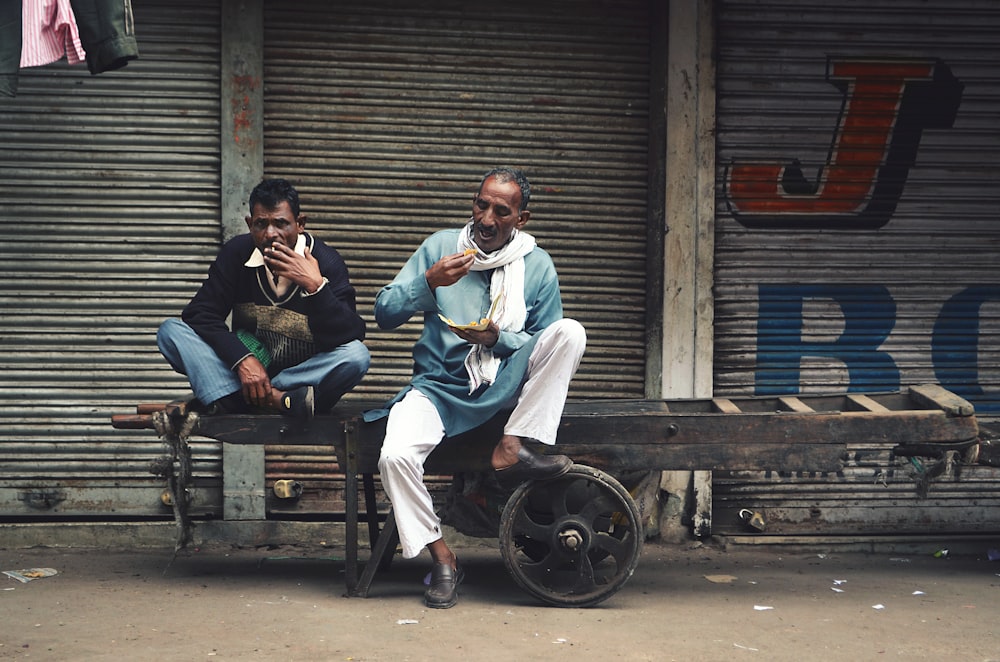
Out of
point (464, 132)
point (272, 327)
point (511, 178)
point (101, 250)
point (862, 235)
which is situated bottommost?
point (272, 327)

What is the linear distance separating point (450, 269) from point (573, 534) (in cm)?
120

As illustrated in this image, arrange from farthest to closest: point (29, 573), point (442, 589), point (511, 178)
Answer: point (29, 573) < point (511, 178) < point (442, 589)

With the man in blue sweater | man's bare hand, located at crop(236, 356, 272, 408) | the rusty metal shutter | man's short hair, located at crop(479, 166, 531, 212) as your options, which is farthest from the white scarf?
the rusty metal shutter

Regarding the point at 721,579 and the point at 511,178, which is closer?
the point at 511,178

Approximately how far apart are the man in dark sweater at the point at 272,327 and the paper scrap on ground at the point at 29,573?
4.03 ft

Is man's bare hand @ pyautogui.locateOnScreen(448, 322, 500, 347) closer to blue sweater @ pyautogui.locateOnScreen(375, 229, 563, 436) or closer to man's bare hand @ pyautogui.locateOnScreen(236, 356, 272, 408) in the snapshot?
blue sweater @ pyautogui.locateOnScreen(375, 229, 563, 436)

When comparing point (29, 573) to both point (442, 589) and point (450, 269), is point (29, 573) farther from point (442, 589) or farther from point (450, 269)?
point (450, 269)

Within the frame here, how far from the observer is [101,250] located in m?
5.84

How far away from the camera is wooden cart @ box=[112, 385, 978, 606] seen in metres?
4.64

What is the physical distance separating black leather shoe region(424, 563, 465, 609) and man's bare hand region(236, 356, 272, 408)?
1.00 m

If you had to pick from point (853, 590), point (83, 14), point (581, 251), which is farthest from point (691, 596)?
point (83, 14)

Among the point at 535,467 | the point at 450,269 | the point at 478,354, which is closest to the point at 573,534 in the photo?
the point at 535,467

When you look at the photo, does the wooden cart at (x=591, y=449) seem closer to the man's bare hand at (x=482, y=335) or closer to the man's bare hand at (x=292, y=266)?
the man's bare hand at (x=482, y=335)

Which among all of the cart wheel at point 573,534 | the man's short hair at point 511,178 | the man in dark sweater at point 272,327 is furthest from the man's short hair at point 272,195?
the cart wheel at point 573,534
